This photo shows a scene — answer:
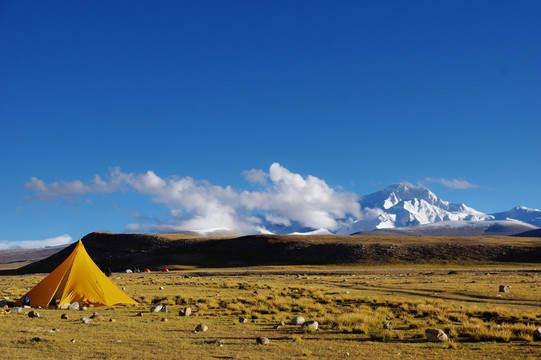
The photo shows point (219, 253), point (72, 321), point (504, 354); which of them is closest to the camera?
point (504, 354)

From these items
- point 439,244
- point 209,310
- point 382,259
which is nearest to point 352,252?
point 382,259

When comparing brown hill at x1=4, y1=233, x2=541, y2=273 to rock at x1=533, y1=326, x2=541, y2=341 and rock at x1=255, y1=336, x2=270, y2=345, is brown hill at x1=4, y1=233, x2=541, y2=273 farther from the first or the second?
rock at x1=255, y1=336, x2=270, y2=345

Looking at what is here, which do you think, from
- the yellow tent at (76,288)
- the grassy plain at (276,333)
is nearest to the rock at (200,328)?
the grassy plain at (276,333)

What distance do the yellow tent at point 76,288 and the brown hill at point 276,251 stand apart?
240 ft

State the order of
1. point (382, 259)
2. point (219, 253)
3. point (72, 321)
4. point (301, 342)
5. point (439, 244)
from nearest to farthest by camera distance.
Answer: point (301, 342), point (72, 321), point (382, 259), point (439, 244), point (219, 253)

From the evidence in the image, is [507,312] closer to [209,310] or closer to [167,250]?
[209,310]

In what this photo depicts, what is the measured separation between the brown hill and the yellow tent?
7323cm

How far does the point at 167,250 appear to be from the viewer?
397 feet

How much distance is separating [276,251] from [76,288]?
90.9 metres

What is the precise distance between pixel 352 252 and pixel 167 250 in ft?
166

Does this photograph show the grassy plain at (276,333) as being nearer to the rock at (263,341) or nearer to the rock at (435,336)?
the rock at (263,341)

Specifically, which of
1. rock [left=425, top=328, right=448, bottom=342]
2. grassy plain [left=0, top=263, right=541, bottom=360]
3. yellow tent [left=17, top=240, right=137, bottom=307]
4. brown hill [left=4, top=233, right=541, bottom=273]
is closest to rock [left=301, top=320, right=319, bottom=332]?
grassy plain [left=0, top=263, right=541, bottom=360]

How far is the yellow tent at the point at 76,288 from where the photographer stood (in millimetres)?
24500

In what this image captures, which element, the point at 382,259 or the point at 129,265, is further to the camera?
the point at 129,265
